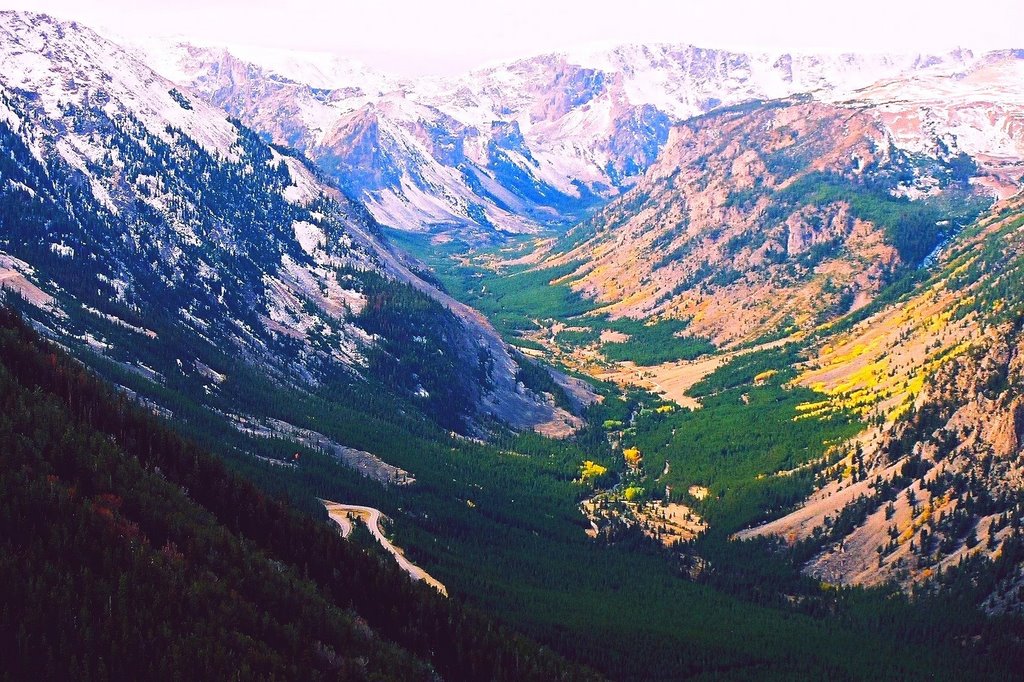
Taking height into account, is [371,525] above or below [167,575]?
below

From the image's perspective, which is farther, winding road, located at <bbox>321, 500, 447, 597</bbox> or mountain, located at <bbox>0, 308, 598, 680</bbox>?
winding road, located at <bbox>321, 500, 447, 597</bbox>

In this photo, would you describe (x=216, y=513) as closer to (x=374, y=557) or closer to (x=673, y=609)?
(x=374, y=557)

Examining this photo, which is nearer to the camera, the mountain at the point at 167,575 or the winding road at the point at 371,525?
the mountain at the point at 167,575

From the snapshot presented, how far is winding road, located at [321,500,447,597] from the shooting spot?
158 m

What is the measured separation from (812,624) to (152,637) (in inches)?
4482

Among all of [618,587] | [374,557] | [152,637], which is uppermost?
[152,637]

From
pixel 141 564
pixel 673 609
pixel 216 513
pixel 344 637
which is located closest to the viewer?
pixel 141 564

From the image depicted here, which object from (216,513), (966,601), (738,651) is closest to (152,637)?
(216,513)

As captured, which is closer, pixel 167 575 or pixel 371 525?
pixel 167 575

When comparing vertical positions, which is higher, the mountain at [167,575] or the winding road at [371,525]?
the mountain at [167,575]

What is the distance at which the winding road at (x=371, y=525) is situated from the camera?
158 metres

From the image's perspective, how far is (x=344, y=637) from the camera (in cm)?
10725

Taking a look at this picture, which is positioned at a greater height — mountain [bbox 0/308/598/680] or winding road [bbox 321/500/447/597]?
mountain [bbox 0/308/598/680]

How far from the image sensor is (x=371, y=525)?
17675 cm
